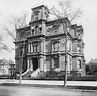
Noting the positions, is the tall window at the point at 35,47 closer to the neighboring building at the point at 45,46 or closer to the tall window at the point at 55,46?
the neighboring building at the point at 45,46

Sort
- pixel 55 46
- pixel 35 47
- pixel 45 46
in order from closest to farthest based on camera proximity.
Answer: pixel 55 46
pixel 45 46
pixel 35 47

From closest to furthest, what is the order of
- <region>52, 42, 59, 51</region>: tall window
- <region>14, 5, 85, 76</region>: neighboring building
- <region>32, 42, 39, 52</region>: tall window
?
<region>14, 5, 85, 76</region>: neighboring building, <region>52, 42, 59, 51</region>: tall window, <region>32, 42, 39, 52</region>: tall window

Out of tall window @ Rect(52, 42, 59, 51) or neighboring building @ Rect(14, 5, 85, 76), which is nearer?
neighboring building @ Rect(14, 5, 85, 76)

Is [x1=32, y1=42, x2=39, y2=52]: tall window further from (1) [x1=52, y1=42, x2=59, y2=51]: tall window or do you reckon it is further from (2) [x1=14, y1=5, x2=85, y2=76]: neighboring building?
(1) [x1=52, y1=42, x2=59, y2=51]: tall window

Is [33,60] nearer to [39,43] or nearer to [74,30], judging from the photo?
[39,43]

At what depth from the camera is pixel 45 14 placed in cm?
4159

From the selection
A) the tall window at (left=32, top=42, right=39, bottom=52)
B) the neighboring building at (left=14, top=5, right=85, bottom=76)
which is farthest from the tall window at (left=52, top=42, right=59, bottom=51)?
the tall window at (left=32, top=42, right=39, bottom=52)

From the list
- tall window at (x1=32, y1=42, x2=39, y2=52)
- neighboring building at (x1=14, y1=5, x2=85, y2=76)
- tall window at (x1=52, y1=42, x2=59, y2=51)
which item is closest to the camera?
neighboring building at (x1=14, y1=5, x2=85, y2=76)

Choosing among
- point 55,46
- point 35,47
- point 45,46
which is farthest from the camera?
point 35,47

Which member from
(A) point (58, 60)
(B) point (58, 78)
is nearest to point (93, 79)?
(B) point (58, 78)

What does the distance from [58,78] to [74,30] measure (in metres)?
21.0

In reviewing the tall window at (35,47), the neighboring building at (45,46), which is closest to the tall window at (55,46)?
the neighboring building at (45,46)

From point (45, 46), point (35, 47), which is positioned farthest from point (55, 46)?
→ point (35, 47)

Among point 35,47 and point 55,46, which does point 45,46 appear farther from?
point 55,46
